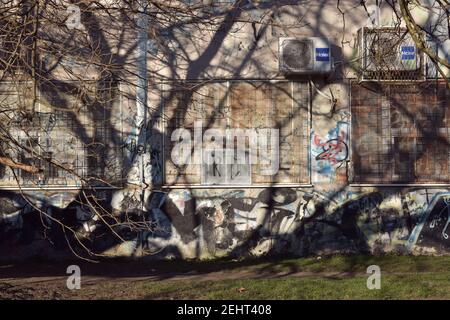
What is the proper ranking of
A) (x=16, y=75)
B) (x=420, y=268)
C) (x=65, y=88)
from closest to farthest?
(x=16, y=75)
(x=420, y=268)
(x=65, y=88)

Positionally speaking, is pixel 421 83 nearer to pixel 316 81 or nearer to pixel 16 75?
pixel 316 81

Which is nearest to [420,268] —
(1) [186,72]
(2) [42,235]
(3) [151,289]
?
(3) [151,289]

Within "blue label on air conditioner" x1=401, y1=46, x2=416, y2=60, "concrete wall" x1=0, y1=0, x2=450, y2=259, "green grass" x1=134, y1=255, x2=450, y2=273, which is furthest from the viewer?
"concrete wall" x1=0, y1=0, x2=450, y2=259

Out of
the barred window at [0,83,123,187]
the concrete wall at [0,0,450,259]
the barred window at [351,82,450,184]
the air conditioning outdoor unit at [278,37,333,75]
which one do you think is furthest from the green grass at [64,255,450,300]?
the air conditioning outdoor unit at [278,37,333,75]

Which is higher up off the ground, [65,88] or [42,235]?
[65,88]

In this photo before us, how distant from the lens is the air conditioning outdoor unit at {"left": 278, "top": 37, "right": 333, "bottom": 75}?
37.3 feet

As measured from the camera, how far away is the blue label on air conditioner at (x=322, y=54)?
450 inches

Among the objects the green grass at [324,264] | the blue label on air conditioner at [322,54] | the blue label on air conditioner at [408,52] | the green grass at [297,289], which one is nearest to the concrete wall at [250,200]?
the green grass at [324,264]

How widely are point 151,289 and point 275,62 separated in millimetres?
5075

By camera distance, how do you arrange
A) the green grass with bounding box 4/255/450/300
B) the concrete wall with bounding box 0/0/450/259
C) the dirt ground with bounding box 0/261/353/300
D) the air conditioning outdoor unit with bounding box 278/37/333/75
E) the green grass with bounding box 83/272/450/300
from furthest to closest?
the concrete wall with bounding box 0/0/450/259 < the air conditioning outdoor unit with bounding box 278/37/333/75 < the dirt ground with bounding box 0/261/353/300 < the green grass with bounding box 4/255/450/300 < the green grass with bounding box 83/272/450/300

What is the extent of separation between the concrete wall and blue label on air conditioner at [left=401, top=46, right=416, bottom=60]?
0.68 m

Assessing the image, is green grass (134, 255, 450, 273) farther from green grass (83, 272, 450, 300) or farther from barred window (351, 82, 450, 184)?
barred window (351, 82, 450, 184)

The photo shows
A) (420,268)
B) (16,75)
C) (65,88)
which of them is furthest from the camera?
(65,88)

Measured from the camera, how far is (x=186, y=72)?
38.8 feet
